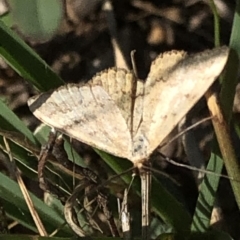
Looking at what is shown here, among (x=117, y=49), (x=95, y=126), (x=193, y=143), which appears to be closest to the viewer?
(x=95, y=126)

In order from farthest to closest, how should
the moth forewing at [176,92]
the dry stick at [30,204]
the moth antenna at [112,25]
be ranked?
the moth antenna at [112,25]
the dry stick at [30,204]
the moth forewing at [176,92]

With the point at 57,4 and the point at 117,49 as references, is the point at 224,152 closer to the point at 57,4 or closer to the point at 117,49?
the point at 57,4

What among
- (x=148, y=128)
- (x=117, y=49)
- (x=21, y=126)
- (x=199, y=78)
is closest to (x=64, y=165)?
(x=21, y=126)

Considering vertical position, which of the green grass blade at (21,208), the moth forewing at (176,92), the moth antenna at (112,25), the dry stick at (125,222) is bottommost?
the dry stick at (125,222)

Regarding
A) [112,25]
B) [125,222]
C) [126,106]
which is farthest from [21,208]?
[112,25]

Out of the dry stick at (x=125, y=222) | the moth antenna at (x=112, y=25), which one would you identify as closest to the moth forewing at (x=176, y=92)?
the dry stick at (x=125, y=222)

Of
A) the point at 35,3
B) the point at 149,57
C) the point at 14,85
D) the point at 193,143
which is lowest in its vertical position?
the point at 193,143

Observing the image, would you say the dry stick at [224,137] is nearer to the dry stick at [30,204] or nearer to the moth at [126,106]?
the moth at [126,106]

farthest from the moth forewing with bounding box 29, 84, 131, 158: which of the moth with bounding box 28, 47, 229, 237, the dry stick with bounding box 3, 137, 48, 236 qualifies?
the dry stick with bounding box 3, 137, 48, 236

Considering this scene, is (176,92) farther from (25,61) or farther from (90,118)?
(25,61)
